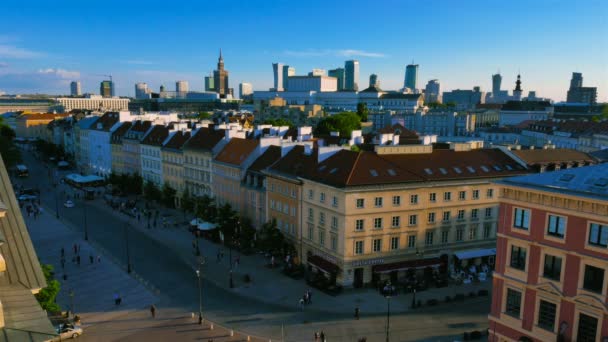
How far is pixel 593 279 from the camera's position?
25.6 metres

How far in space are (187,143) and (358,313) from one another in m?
46.2

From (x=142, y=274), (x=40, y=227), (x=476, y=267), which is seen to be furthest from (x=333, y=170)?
(x=40, y=227)

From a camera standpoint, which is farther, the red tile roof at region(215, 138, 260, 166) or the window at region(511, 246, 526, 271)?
the red tile roof at region(215, 138, 260, 166)

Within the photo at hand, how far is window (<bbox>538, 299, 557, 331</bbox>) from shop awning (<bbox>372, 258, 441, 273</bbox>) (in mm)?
17929

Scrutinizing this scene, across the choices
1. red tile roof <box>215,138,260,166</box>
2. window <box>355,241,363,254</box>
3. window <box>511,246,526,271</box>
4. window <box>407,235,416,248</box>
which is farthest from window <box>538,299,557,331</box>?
red tile roof <box>215,138,260,166</box>

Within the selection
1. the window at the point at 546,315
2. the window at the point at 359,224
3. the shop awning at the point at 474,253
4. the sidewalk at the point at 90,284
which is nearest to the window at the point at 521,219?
the window at the point at 546,315

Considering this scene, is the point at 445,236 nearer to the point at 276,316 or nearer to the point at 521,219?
the point at 276,316

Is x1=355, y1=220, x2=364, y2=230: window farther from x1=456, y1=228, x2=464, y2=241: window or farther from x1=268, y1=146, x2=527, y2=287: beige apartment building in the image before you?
x1=456, y1=228, x2=464, y2=241: window

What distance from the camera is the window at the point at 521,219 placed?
28.7 meters

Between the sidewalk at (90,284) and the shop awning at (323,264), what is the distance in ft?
47.4

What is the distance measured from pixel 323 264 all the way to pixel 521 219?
20.7 metres

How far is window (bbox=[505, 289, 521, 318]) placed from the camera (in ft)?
96.2

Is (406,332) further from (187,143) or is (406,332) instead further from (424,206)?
(187,143)

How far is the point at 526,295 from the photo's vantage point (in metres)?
28.7
